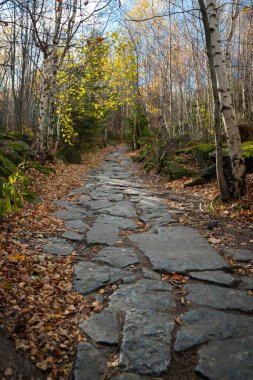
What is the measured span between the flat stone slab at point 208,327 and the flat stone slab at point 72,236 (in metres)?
2.50

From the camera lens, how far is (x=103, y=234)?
5.07 m

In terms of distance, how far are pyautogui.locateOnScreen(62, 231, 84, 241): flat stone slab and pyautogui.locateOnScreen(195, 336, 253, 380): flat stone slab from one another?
294cm

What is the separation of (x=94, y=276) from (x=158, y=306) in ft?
3.16

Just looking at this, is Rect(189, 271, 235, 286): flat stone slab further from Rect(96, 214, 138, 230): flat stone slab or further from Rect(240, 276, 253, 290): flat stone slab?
Rect(96, 214, 138, 230): flat stone slab

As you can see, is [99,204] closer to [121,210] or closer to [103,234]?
[121,210]

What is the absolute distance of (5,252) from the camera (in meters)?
3.77

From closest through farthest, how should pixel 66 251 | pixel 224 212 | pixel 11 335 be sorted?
1. pixel 11 335
2. pixel 66 251
3. pixel 224 212

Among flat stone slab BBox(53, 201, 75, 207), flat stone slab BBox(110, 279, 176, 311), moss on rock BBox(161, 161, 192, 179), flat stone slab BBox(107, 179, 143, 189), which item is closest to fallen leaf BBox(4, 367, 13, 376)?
flat stone slab BBox(110, 279, 176, 311)

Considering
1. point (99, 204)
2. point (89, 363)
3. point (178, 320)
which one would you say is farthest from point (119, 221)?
point (89, 363)

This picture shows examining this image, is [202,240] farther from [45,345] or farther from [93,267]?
[45,345]

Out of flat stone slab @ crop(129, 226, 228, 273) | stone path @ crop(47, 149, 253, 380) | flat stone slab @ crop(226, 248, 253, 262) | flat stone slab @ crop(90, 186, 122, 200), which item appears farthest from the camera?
flat stone slab @ crop(90, 186, 122, 200)

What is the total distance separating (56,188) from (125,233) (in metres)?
4.21

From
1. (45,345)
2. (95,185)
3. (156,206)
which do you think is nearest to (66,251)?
(45,345)

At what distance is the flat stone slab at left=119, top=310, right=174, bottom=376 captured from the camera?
85.1 inches
